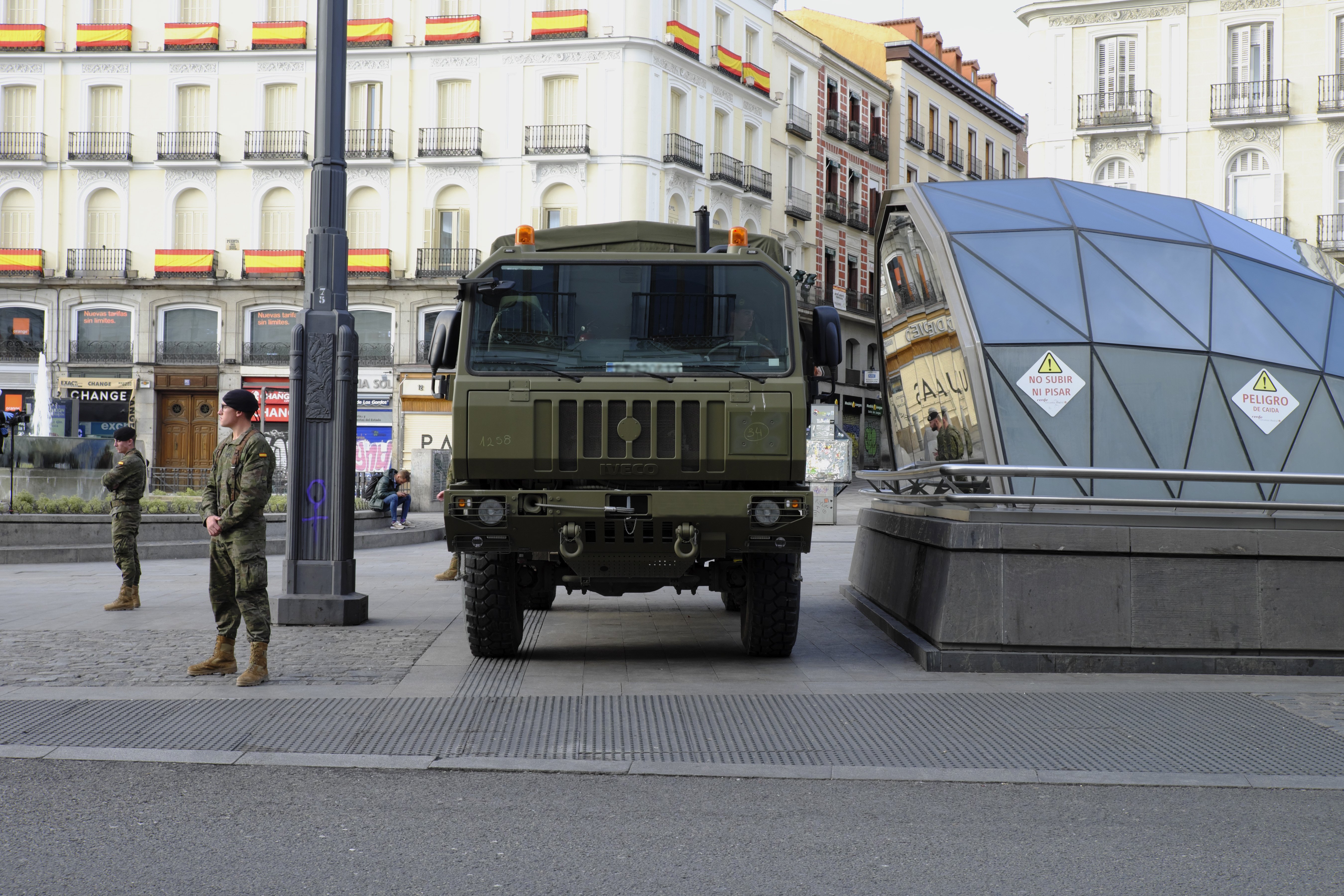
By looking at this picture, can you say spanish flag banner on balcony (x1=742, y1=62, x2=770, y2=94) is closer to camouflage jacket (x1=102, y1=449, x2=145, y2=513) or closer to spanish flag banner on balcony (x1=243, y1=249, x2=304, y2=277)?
spanish flag banner on balcony (x1=243, y1=249, x2=304, y2=277)

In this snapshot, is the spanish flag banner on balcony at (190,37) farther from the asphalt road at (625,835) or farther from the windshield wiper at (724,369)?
the asphalt road at (625,835)

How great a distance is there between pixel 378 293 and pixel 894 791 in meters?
39.7

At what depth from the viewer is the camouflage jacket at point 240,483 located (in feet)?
25.8

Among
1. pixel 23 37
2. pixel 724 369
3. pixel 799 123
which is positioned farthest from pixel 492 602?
pixel 799 123

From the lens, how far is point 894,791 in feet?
18.3

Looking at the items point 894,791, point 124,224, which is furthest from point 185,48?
point 894,791

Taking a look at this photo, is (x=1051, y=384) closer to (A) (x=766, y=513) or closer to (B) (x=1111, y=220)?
(B) (x=1111, y=220)

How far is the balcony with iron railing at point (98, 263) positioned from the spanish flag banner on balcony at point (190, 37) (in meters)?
7.19

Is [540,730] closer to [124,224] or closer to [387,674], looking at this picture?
[387,674]

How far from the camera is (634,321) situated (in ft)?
28.0

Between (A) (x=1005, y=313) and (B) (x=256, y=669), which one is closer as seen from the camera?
(B) (x=256, y=669)

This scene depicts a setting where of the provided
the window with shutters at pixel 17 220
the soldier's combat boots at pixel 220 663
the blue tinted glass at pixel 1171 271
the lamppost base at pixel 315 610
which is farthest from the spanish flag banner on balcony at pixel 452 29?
the soldier's combat boots at pixel 220 663

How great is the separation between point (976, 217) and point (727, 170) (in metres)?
35.7

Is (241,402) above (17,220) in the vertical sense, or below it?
below
